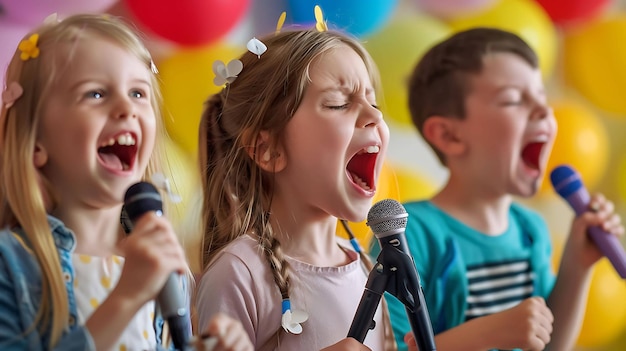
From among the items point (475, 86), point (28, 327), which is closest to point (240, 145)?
point (28, 327)

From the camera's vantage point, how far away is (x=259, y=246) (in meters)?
1.23

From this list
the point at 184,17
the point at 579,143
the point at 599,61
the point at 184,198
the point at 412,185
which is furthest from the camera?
the point at 599,61

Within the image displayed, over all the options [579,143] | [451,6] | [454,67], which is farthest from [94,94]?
[579,143]

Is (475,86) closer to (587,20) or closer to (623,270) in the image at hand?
(623,270)

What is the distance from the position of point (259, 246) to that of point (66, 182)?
311 millimetres

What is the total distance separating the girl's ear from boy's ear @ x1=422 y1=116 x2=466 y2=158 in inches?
36.5

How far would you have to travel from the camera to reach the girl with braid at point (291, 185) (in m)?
1.20

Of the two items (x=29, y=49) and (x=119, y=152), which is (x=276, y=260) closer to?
(x=119, y=152)

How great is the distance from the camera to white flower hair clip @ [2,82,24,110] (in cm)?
102

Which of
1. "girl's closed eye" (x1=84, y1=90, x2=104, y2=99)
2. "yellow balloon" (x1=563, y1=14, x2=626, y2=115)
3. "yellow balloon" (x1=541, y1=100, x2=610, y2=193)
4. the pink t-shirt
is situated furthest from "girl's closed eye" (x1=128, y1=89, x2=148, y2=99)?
"yellow balloon" (x1=563, y1=14, x2=626, y2=115)

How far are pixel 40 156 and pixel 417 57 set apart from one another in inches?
48.1

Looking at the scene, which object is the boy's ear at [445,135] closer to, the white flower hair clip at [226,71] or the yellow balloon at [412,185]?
the yellow balloon at [412,185]

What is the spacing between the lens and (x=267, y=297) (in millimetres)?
1195

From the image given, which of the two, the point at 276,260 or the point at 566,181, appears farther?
the point at 566,181
